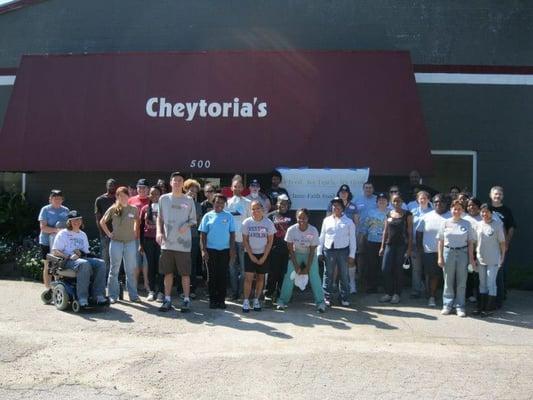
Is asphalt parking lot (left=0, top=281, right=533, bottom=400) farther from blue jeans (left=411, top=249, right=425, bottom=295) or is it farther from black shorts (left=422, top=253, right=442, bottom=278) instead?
blue jeans (left=411, top=249, right=425, bottom=295)

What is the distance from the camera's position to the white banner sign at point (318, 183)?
1095 cm

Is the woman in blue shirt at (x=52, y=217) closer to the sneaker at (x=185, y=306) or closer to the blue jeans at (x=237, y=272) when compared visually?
the sneaker at (x=185, y=306)

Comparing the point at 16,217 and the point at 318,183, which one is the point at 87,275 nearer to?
the point at 318,183

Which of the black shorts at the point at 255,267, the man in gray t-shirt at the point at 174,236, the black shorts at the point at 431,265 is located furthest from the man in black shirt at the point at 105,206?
the black shorts at the point at 431,265

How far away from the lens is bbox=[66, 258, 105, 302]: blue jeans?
27.3 feet

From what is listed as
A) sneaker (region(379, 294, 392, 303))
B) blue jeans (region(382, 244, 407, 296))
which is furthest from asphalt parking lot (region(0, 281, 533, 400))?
blue jeans (region(382, 244, 407, 296))

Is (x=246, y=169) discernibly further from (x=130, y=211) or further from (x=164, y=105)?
(x=130, y=211)

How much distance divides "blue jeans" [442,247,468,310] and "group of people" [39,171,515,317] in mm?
15

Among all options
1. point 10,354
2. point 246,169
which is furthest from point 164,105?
point 10,354

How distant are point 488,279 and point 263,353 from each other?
3979mm

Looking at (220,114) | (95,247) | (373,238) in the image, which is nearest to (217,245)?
(373,238)

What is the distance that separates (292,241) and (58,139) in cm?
602

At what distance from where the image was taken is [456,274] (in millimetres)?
8773

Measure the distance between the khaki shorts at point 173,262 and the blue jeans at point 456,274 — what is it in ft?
12.7
